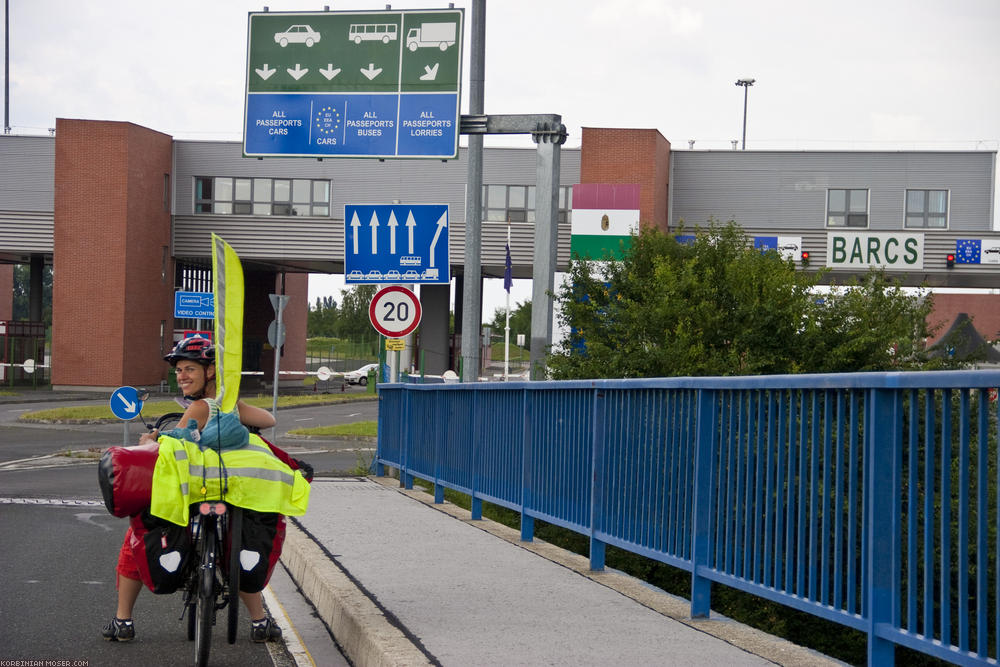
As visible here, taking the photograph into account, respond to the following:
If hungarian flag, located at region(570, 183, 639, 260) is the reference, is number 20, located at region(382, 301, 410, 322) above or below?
below

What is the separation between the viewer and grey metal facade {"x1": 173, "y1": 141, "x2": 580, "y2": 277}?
49.9 meters

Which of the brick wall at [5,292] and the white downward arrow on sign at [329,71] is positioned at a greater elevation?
the white downward arrow on sign at [329,71]

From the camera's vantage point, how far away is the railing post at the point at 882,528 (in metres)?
4.73

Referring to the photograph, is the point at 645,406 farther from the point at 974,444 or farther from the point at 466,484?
the point at 466,484

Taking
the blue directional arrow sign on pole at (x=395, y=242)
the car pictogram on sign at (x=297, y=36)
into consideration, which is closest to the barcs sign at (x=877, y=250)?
the car pictogram on sign at (x=297, y=36)

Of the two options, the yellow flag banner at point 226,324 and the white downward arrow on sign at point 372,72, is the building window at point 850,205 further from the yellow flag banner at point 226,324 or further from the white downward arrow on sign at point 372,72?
the yellow flag banner at point 226,324

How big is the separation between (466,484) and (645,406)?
4.84 meters

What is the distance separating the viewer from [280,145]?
1945cm

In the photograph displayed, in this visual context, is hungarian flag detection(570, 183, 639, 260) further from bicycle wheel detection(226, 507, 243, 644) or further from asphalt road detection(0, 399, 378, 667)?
bicycle wheel detection(226, 507, 243, 644)

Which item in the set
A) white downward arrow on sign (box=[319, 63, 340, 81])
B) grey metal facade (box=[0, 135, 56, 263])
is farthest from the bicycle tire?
grey metal facade (box=[0, 135, 56, 263])

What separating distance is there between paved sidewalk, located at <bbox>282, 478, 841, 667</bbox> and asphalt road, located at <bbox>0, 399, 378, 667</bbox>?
21.5 inches

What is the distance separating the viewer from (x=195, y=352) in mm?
6246

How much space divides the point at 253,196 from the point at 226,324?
47.1 metres

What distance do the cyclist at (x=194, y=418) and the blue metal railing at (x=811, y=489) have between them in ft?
7.43
